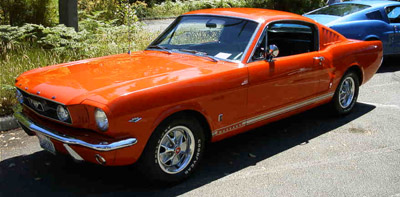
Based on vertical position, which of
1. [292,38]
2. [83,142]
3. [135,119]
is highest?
[292,38]

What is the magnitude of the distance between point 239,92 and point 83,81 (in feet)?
5.00

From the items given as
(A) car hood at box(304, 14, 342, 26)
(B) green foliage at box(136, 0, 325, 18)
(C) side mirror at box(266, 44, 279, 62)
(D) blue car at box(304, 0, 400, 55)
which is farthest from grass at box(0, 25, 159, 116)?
(B) green foliage at box(136, 0, 325, 18)

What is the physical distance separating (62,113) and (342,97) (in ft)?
13.4

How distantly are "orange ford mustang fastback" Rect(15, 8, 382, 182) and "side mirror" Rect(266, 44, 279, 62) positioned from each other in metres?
0.01

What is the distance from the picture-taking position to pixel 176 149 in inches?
156

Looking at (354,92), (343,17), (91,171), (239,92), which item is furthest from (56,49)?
(343,17)

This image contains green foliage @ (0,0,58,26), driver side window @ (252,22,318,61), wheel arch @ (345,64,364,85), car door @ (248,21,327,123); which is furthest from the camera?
green foliage @ (0,0,58,26)

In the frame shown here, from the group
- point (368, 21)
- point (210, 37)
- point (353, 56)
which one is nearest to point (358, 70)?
point (353, 56)

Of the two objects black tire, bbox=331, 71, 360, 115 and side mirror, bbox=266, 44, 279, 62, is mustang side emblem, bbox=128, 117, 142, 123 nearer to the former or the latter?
side mirror, bbox=266, 44, 279, 62

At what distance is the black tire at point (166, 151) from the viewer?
368cm

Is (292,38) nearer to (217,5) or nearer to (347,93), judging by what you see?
(347,93)

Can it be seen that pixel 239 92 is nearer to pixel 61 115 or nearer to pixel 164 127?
pixel 164 127

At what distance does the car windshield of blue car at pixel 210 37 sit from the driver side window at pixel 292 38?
0.41 m

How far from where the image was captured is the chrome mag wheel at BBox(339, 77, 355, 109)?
6062 millimetres
